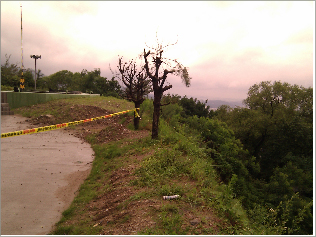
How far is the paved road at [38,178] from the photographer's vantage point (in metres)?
4.70

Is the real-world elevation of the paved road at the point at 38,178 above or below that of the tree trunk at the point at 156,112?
below

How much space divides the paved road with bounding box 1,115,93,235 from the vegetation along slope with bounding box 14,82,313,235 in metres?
0.33

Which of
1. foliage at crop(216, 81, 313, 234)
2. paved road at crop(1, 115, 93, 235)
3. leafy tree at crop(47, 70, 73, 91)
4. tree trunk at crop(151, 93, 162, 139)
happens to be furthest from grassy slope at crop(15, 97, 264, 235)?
leafy tree at crop(47, 70, 73, 91)

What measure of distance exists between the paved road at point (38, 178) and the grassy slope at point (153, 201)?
350 millimetres

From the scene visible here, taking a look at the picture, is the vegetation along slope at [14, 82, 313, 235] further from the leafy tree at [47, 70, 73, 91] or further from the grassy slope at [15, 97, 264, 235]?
the leafy tree at [47, 70, 73, 91]

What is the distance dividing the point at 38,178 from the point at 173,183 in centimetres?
383

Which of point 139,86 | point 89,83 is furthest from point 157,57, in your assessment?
point 89,83

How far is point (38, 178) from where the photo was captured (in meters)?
6.69

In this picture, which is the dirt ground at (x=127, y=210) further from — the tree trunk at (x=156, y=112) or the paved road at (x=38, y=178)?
the tree trunk at (x=156, y=112)

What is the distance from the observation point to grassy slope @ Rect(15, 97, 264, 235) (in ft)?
13.1

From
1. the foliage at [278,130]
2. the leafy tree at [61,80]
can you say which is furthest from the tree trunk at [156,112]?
the leafy tree at [61,80]

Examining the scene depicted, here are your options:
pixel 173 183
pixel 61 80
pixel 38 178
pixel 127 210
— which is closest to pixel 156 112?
pixel 173 183

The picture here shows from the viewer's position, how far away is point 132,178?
6180mm

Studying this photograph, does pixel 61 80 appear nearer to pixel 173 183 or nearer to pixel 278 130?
pixel 278 130
